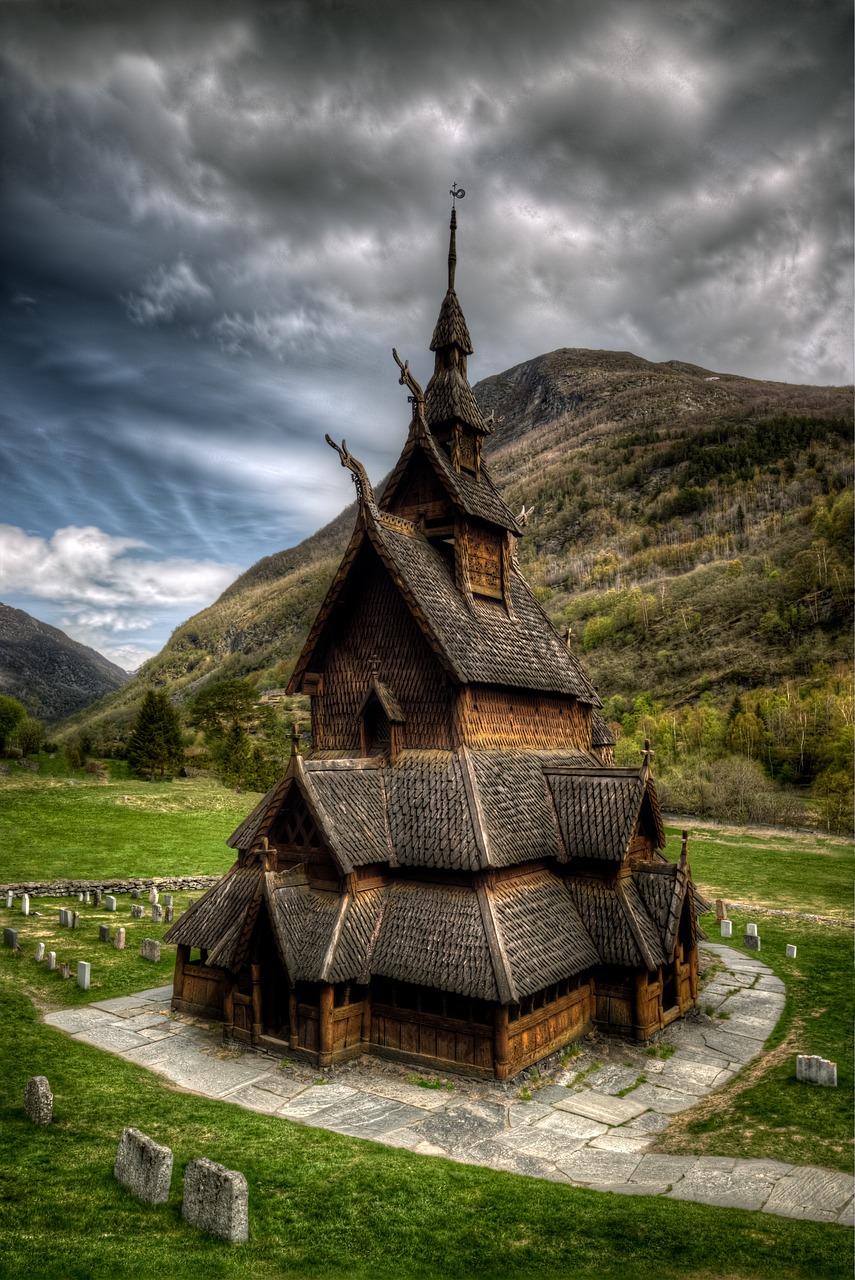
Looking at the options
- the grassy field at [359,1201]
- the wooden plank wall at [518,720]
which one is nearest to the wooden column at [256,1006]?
the grassy field at [359,1201]

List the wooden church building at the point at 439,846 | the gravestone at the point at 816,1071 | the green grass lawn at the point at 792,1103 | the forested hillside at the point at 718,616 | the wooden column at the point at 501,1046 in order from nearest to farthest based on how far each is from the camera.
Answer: the green grass lawn at the point at 792,1103 < the gravestone at the point at 816,1071 < the wooden column at the point at 501,1046 < the wooden church building at the point at 439,846 < the forested hillside at the point at 718,616

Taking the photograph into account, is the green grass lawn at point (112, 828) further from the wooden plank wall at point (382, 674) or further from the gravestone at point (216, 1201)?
the gravestone at point (216, 1201)

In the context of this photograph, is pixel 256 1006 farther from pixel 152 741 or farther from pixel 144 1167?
pixel 152 741

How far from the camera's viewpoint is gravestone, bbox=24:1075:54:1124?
10609 millimetres

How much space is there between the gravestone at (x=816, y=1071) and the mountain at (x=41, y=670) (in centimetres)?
10057

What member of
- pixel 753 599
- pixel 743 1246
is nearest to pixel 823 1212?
pixel 743 1246

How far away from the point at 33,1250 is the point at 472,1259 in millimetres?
4357

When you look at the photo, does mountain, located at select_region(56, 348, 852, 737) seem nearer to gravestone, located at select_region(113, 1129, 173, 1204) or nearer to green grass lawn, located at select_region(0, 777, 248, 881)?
green grass lawn, located at select_region(0, 777, 248, 881)

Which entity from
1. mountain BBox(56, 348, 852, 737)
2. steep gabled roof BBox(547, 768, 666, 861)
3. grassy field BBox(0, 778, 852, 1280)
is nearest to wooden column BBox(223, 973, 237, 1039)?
grassy field BBox(0, 778, 852, 1280)

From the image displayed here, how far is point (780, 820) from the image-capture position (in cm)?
5828

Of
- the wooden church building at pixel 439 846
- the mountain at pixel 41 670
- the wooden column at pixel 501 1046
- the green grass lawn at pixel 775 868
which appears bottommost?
the green grass lawn at pixel 775 868

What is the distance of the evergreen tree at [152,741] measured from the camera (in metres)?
64.1

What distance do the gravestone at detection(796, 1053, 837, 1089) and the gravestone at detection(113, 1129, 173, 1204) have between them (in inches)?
422

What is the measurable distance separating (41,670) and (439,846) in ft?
400
